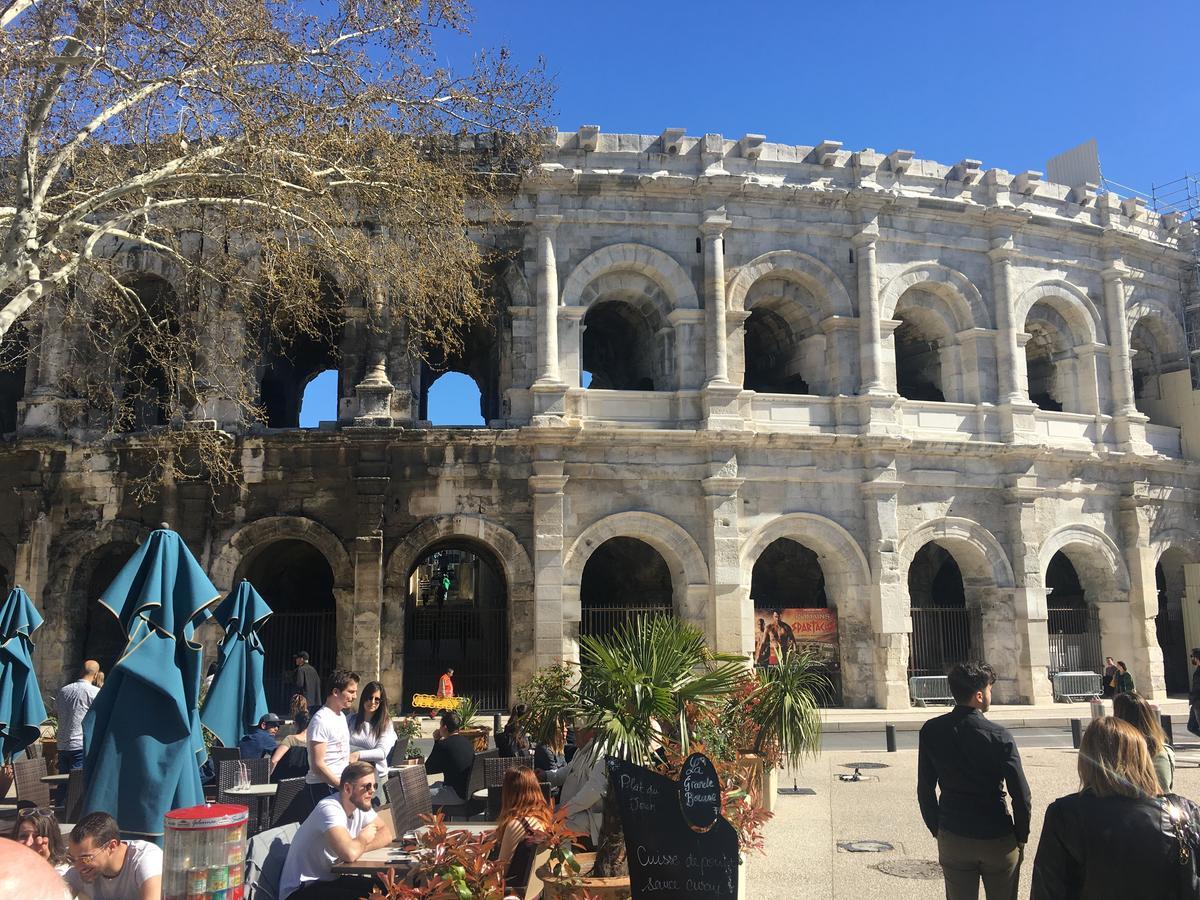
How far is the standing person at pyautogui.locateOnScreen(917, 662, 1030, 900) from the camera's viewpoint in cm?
473

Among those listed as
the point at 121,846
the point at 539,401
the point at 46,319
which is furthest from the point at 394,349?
the point at 121,846

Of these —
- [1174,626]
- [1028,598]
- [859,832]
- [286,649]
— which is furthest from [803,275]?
[859,832]

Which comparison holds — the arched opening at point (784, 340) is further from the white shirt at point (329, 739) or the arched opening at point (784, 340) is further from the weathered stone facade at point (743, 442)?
the white shirt at point (329, 739)

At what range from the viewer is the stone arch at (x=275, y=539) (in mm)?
16766

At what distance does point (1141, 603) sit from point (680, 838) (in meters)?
18.6

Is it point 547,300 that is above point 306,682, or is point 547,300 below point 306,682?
above

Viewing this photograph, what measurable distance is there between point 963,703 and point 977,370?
16.0 m

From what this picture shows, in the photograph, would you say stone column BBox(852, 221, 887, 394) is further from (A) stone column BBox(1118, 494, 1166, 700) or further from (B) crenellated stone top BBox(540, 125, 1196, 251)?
(A) stone column BBox(1118, 494, 1166, 700)

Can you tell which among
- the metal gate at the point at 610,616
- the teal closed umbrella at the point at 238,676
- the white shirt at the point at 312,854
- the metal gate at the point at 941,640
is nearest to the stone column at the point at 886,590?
the metal gate at the point at 941,640

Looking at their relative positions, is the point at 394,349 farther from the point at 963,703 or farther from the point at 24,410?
the point at 963,703

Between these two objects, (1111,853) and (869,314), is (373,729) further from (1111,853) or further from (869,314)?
(869,314)

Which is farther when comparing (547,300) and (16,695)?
(547,300)

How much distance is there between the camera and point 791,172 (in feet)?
62.7

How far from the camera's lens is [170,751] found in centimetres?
629
